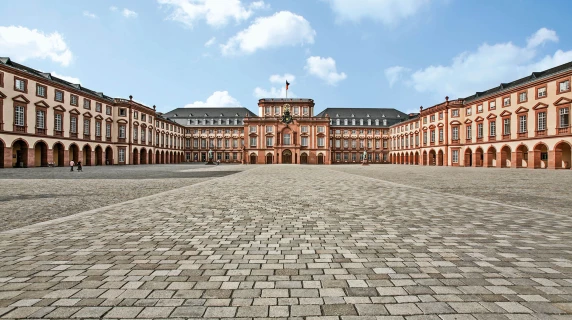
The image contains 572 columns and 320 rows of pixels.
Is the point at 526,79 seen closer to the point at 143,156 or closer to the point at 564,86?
the point at 564,86

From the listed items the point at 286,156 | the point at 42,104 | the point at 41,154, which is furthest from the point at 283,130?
the point at 41,154

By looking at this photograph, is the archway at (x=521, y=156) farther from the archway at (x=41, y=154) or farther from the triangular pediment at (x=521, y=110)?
the archway at (x=41, y=154)

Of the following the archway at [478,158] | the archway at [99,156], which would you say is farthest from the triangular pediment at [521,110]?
the archway at [99,156]

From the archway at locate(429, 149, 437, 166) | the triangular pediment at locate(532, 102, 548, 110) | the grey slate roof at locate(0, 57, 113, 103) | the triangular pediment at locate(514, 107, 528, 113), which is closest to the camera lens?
the grey slate roof at locate(0, 57, 113, 103)

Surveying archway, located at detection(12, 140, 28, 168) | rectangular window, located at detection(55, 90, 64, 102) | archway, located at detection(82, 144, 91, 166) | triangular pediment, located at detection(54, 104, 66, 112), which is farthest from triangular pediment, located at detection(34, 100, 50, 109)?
archway, located at detection(82, 144, 91, 166)

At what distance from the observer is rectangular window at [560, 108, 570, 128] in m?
32.0

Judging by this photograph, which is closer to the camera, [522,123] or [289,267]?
[289,267]

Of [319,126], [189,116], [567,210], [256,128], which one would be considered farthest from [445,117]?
[189,116]

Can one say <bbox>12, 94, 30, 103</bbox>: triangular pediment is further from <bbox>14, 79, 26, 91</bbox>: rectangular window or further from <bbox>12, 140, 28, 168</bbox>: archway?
<bbox>12, 140, 28, 168</bbox>: archway

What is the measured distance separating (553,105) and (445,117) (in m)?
18.3

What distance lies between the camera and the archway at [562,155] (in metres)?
33.0

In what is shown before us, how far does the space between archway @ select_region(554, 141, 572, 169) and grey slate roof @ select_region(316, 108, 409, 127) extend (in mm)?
47029

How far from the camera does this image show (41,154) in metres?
38.3

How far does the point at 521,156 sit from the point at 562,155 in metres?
4.35
